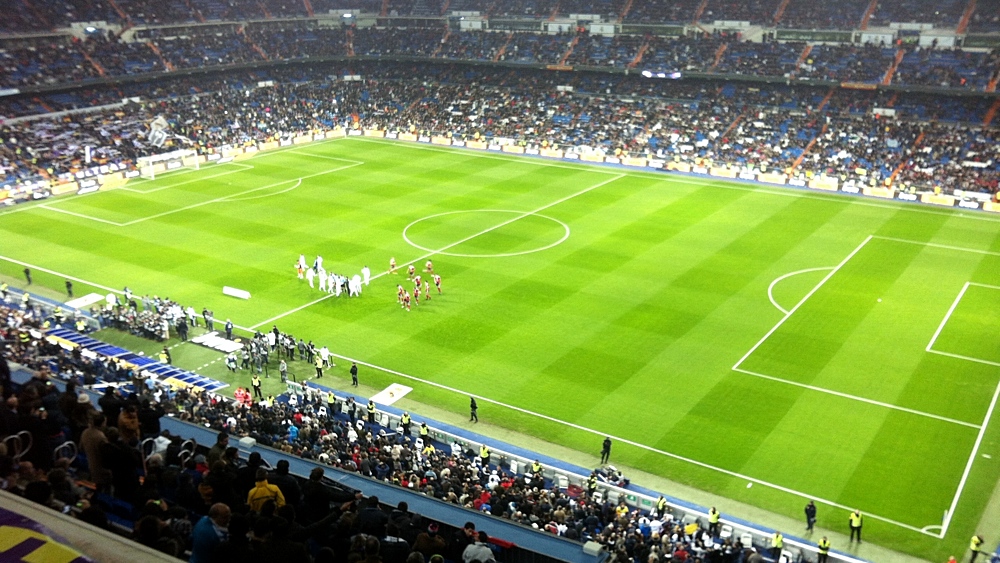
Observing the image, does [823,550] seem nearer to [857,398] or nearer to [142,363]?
[857,398]

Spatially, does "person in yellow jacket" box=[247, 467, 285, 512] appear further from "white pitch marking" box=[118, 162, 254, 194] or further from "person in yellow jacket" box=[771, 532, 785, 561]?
"white pitch marking" box=[118, 162, 254, 194]

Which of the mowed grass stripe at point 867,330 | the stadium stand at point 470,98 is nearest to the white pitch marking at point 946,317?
the mowed grass stripe at point 867,330

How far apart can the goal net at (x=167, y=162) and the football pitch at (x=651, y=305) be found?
2909mm

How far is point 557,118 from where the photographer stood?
257 feet

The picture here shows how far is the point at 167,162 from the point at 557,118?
1397 inches

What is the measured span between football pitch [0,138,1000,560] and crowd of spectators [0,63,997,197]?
6.73 meters

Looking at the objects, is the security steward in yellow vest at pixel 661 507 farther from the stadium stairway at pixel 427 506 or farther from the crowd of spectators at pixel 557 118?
the crowd of spectators at pixel 557 118

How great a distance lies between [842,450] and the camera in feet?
90.6

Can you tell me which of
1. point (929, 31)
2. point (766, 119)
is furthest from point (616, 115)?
point (929, 31)

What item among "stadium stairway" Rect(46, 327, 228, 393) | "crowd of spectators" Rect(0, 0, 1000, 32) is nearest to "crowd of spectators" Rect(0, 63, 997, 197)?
"crowd of spectators" Rect(0, 0, 1000, 32)

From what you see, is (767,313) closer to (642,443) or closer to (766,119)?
(642,443)

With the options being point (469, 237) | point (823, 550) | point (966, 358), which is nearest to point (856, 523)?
point (823, 550)

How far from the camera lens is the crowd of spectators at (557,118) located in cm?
6372

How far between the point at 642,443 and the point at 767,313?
1309cm
